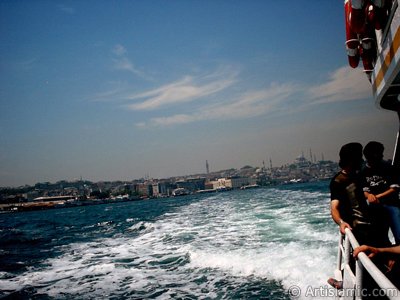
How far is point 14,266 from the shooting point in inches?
446

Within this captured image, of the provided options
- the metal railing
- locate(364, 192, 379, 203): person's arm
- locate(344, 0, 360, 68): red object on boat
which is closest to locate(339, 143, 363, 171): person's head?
locate(364, 192, 379, 203): person's arm

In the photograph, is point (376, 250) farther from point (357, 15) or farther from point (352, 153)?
point (357, 15)

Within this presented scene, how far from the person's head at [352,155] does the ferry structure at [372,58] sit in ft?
2.31

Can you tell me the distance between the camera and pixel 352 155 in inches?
119

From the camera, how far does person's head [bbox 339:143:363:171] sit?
9.91 feet

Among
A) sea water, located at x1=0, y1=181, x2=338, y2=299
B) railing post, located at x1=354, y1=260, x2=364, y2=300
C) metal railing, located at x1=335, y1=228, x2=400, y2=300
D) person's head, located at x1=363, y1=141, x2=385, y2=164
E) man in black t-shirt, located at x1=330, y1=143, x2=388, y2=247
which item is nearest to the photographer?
metal railing, located at x1=335, y1=228, x2=400, y2=300

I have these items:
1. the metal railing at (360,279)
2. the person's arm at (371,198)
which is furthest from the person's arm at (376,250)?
the person's arm at (371,198)

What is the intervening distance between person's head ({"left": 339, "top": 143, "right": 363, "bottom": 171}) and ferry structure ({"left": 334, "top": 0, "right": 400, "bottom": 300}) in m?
0.70

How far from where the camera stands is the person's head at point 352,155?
119 inches

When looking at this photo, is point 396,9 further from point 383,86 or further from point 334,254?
point 334,254

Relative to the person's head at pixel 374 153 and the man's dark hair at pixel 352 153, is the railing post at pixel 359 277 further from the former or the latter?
the person's head at pixel 374 153

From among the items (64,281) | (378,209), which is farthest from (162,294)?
(378,209)

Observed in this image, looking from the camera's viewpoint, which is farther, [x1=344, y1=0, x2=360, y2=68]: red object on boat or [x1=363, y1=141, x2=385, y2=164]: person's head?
[x1=344, y1=0, x2=360, y2=68]: red object on boat

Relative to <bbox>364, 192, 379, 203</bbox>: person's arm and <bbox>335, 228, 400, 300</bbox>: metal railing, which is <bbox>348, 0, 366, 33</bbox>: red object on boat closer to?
<bbox>364, 192, 379, 203</bbox>: person's arm
